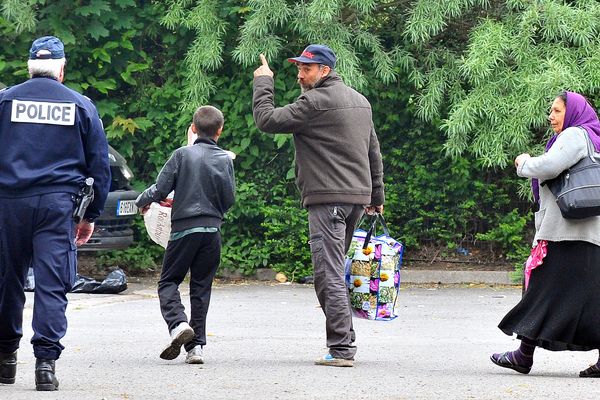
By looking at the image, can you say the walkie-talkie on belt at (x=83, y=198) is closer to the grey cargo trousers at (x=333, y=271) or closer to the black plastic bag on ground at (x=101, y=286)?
the grey cargo trousers at (x=333, y=271)

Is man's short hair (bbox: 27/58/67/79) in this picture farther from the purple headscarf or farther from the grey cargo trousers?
the purple headscarf

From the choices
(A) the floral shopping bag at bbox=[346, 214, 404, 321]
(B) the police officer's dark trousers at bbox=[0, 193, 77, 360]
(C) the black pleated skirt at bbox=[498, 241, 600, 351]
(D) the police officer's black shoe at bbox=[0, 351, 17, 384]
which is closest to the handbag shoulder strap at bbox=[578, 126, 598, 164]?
(C) the black pleated skirt at bbox=[498, 241, 600, 351]

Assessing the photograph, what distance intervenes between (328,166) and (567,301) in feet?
5.40

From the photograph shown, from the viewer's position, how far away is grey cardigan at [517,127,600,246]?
7430 millimetres

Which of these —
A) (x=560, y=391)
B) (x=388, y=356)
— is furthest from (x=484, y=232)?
(x=560, y=391)

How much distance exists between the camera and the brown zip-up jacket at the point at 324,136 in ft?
25.8

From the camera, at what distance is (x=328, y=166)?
25.9 ft

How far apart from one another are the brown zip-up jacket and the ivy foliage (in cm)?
485

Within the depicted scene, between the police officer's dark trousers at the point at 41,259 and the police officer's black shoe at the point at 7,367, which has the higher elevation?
the police officer's dark trousers at the point at 41,259

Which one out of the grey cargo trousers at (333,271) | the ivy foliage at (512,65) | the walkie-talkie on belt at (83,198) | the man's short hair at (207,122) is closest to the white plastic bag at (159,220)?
the man's short hair at (207,122)

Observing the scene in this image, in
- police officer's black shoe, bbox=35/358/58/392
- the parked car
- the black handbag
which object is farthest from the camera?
the parked car

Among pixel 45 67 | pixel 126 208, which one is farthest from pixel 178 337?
pixel 126 208

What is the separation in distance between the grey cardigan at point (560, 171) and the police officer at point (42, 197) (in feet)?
8.35

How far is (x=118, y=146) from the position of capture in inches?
555
